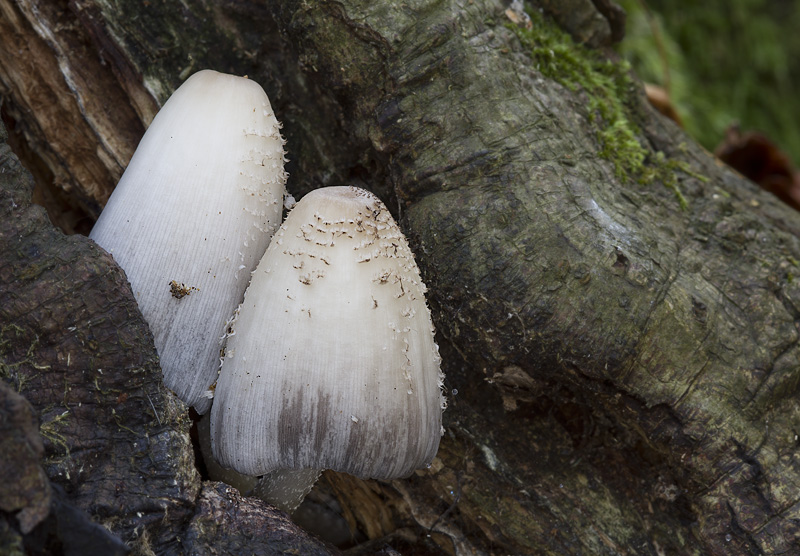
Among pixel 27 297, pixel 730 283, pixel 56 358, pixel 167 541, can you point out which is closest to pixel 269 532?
pixel 167 541

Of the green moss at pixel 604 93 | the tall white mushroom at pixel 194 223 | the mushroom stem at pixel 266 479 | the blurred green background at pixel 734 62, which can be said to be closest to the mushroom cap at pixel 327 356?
the tall white mushroom at pixel 194 223

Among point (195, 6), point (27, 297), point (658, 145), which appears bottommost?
point (658, 145)

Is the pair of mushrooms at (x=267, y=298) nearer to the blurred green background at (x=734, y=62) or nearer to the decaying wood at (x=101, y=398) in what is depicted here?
the decaying wood at (x=101, y=398)

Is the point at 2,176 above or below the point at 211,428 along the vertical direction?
above

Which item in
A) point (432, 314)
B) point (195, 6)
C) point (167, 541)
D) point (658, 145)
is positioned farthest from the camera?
point (658, 145)

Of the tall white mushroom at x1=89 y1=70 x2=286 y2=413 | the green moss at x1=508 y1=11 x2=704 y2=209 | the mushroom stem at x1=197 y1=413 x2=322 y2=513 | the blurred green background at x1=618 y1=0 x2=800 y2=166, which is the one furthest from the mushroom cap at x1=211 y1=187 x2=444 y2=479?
the blurred green background at x1=618 y1=0 x2=800 y2=166

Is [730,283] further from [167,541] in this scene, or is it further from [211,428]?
[167,541]
